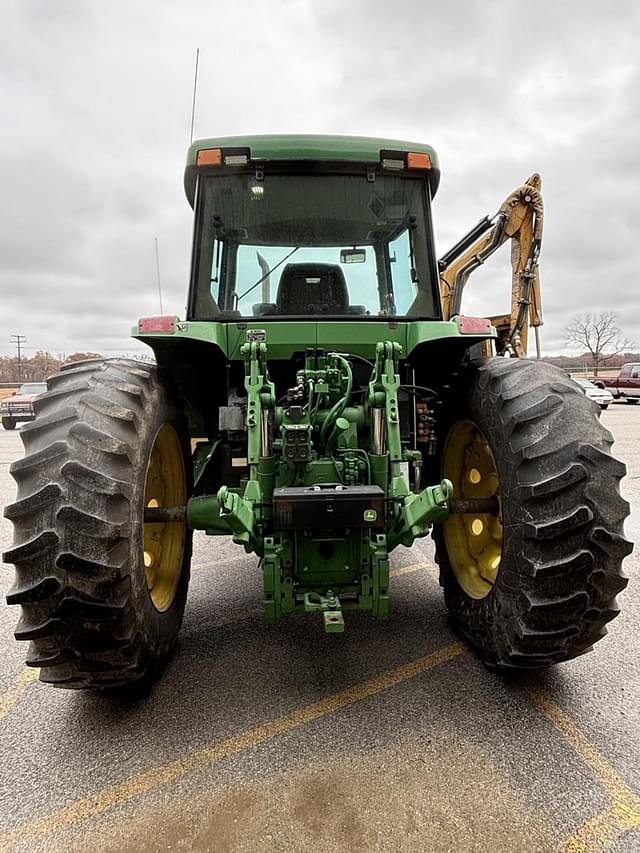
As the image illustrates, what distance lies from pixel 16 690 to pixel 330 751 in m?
1.65

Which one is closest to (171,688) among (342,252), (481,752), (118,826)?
(118,826)

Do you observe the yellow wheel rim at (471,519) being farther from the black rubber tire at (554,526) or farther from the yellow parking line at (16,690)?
the yellow parking line at (16,690)

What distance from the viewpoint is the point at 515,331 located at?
6.38 metres

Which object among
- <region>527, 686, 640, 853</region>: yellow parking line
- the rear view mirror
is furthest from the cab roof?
<region>527, 686, 640, 853</region>: yellow parking line

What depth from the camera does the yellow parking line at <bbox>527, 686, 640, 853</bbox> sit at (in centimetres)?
171

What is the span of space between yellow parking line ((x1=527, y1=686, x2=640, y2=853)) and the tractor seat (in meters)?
2.55

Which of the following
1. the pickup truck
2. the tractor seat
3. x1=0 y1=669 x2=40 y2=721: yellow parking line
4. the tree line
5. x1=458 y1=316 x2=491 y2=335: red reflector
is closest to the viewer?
x1=0 y1=669 x2=40 y2=721: yellow parking line

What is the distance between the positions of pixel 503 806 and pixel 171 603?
5.87 feet

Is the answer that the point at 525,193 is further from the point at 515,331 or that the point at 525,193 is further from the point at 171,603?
the point at 171,603

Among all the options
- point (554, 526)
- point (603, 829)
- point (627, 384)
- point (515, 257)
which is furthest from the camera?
point (627, 384)

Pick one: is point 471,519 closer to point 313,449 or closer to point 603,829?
point 313,449

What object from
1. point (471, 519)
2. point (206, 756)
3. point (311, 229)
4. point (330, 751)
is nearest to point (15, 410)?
point (311, 229)

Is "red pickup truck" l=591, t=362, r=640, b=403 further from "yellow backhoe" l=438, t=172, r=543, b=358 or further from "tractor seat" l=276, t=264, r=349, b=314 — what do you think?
"tractor seat" l=276, t=264, r=349, b=314

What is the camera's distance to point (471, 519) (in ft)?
10.7
